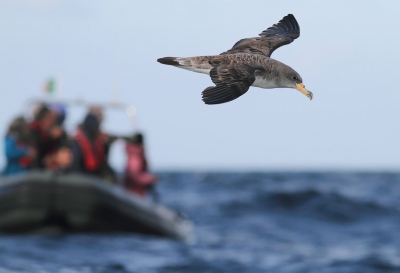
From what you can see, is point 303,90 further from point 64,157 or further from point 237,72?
point 64,157

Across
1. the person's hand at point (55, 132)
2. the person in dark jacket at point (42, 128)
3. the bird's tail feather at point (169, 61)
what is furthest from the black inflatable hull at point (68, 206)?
the bird's tail feather at point (169, 61)

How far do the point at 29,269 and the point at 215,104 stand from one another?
32.5 feet

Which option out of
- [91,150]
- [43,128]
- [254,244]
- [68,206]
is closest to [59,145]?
[91,150]

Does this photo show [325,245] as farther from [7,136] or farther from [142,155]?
[7,136]

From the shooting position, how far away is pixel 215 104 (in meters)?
3.78

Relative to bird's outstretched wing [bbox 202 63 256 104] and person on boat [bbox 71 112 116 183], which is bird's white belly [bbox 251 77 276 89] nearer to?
bird's outstretched wing [bbox 202 63 256 104]

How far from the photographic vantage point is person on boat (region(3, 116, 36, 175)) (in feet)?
47.5

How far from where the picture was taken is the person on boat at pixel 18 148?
47.5 feet

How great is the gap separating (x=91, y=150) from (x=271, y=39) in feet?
32.3

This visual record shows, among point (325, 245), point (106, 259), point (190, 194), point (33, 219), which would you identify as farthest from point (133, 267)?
point (190, 194)

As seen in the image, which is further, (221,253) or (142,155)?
(221,253)

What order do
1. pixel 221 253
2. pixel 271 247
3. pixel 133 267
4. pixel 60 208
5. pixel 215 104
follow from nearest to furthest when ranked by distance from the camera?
pixel 215 104 → pixel 133 267 → pixel 60 208 → pixel 221 253 → pixel 271 247

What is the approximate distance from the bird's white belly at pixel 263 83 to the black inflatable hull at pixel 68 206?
11.4 meters

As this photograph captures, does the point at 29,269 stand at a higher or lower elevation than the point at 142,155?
lower
